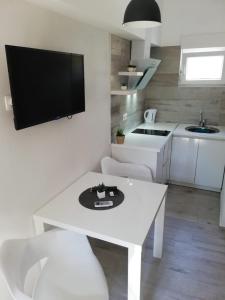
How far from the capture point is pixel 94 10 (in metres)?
1.70

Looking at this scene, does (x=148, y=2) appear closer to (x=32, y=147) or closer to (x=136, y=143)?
(x=32, y=147)

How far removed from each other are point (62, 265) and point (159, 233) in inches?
38.0

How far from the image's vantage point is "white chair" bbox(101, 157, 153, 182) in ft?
7.73

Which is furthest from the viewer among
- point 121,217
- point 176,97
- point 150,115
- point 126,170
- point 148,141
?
point 150,115

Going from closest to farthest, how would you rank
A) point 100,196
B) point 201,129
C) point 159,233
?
point 100,196, point 159,233, point 201,129

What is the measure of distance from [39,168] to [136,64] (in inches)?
74.8

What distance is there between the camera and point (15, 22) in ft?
4.28

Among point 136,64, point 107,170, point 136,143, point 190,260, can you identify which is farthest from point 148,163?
point 136,64

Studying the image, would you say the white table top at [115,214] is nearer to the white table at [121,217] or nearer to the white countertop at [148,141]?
the white table at [121,217]

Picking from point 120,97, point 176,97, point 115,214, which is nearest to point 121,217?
point 115,214

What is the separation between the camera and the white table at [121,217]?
138 cm

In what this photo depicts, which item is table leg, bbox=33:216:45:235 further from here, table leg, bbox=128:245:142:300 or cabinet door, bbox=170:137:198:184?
cabinet door, bbox=170:137:198:184

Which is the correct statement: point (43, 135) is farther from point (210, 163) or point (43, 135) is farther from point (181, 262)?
point (210, 163)

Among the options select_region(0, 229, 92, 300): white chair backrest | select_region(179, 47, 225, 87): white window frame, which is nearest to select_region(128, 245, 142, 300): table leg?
select_region(0, 229, 92, 300): white chair backrest
